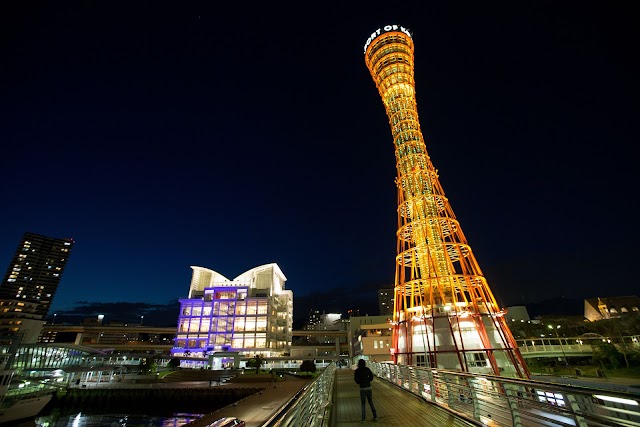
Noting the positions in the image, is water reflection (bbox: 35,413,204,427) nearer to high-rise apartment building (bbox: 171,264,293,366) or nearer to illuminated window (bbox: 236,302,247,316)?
high-rise apartment building (bbox: 171,264,293,366)

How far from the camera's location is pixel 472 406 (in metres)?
9.26

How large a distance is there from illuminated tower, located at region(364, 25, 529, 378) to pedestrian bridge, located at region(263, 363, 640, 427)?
12.6 metres

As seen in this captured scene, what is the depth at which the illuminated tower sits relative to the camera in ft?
79.8

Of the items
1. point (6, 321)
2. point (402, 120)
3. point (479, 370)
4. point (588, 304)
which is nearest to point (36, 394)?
point (479, 370)

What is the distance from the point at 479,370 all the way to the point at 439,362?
2774mm

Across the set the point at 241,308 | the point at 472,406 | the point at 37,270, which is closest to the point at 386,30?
the point at 472,406

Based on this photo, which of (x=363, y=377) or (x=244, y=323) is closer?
(x=363, y=377)

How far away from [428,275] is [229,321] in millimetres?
58423

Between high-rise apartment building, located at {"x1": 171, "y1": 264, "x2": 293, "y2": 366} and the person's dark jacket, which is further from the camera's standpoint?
high-rise apartment building, located at {"x1": 171, "y1": 264, "x2": 293, "y2": 366}

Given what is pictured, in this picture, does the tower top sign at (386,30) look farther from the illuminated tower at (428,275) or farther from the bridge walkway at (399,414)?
the bridge walkway at (399,414)

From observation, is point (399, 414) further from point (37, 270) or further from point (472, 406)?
point (37, 270)

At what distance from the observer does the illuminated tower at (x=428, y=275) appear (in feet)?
79.8

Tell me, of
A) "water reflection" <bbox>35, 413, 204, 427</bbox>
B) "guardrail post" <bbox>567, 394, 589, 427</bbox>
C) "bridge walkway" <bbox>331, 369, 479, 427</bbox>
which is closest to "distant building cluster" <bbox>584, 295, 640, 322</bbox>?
"bridge walkway" <bbox>331, 369, 479, 427</bbox>

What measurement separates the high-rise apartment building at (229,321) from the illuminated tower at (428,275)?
166 ft
